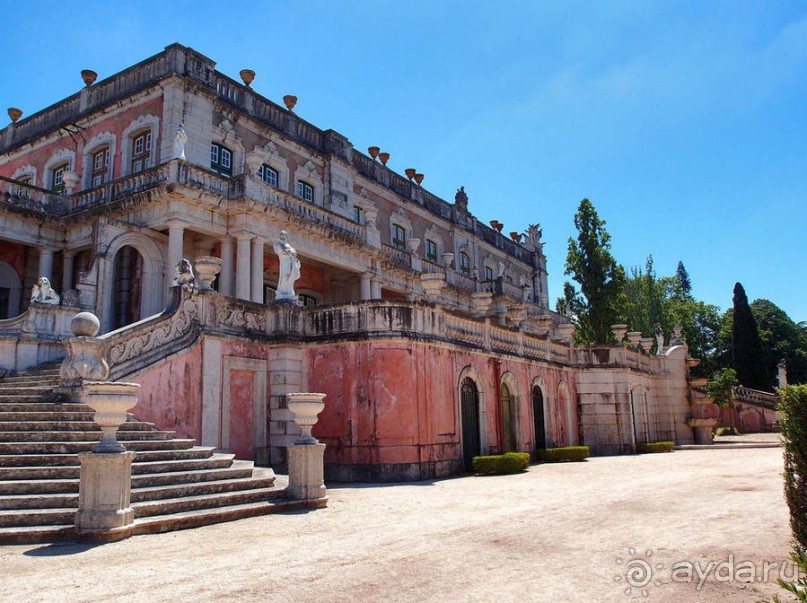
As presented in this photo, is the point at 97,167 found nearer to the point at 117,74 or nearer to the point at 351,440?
the point at 117,74

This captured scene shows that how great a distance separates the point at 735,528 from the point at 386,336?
363 inches

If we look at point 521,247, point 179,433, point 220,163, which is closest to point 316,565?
point 179,433

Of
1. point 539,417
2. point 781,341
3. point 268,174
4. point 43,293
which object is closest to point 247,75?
point 268,174

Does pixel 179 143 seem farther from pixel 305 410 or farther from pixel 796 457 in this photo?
pixel 796 457

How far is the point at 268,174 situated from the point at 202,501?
54.2 feet

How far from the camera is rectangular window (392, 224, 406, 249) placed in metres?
31.2

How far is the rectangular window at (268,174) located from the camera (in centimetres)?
2350

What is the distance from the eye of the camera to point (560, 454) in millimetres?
21594

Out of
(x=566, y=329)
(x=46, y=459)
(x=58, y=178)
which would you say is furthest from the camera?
(x=566, y=329)

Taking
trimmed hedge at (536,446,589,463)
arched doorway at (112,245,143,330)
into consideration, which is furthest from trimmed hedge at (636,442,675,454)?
arched doorway at (112,245,143,330)

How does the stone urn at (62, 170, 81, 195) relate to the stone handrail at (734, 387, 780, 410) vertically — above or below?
above

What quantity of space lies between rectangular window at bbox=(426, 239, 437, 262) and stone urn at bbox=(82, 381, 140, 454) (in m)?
26.2

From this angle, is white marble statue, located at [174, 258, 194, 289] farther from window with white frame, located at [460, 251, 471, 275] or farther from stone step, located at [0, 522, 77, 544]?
window with white frame, located at [460, 251, 471, 275]

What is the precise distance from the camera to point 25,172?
83.3 ft
